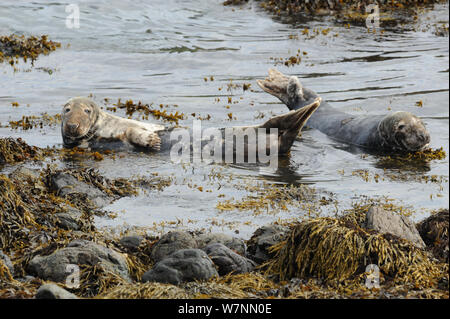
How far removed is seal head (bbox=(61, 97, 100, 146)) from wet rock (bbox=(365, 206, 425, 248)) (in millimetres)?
5173

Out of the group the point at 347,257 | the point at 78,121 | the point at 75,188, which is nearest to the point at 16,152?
the point at 78,121

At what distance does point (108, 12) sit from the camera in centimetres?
2227

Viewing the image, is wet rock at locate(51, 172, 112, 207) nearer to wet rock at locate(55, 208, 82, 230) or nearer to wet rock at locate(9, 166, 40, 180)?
wet rock at locate(9, 166, 40, 180)

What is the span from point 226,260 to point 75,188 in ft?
8.88

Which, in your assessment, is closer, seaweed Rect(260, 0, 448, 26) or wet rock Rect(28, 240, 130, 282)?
wet rock Rect(28, 240, 130, 282)

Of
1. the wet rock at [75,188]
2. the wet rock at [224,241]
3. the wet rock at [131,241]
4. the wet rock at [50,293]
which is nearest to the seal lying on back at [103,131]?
the wet rock at [75,188]

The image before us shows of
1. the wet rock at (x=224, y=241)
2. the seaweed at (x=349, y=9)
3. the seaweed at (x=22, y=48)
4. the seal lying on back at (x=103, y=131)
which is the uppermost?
the seaweed at (x=349, y=9)

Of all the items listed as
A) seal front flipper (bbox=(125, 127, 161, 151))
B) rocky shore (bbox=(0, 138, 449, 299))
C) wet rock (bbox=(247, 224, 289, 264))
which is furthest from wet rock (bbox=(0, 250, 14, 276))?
seal front flipper (bbox=(125, 127, 161, 151))

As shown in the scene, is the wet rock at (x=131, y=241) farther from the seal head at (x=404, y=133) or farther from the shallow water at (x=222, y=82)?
the seal head at (x=404, y=133)

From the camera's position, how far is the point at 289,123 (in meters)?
9.36

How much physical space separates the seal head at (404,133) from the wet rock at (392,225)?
4.45 metres

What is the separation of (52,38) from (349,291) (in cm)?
1523

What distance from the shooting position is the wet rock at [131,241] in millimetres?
6031

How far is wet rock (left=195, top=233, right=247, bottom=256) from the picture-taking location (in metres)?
6.08
